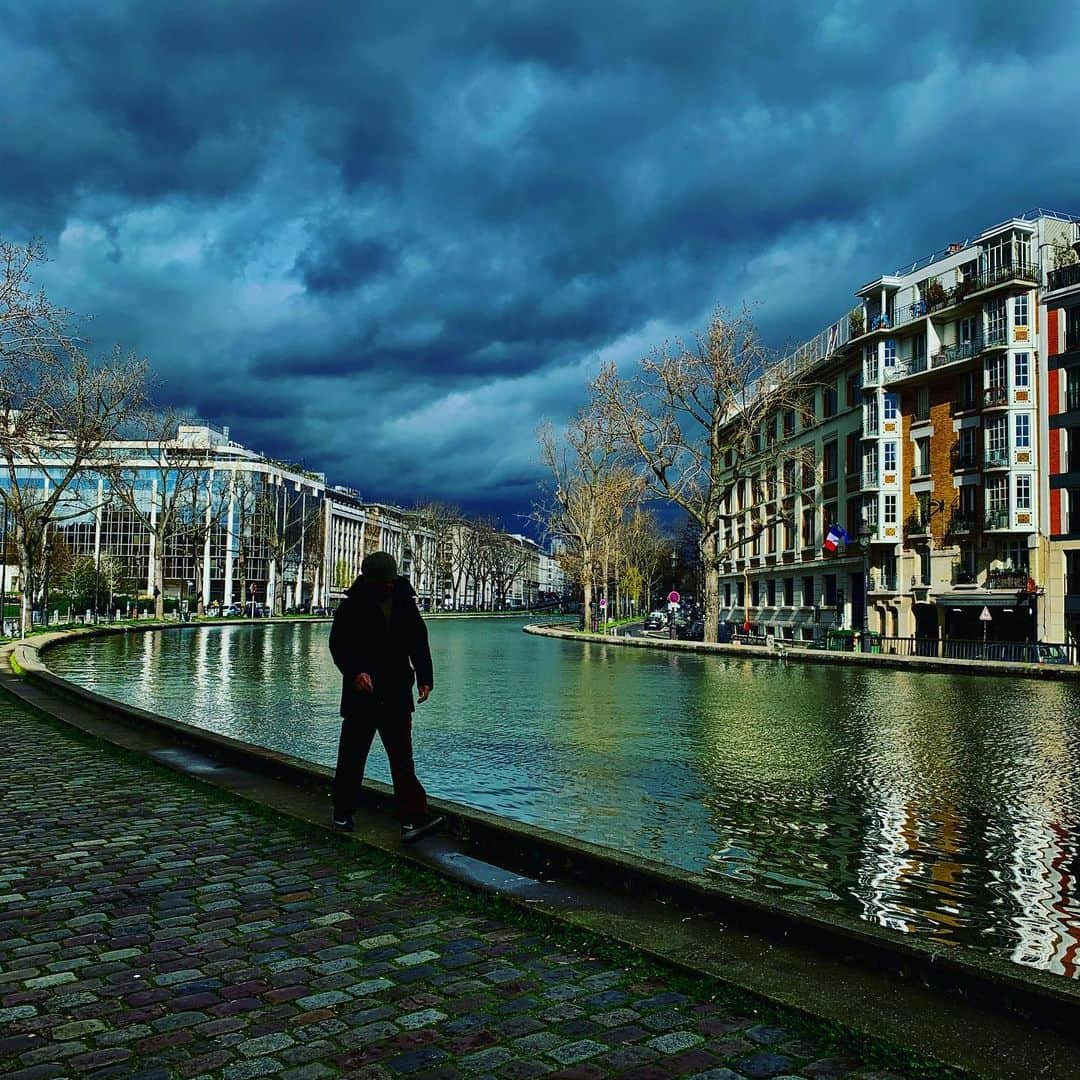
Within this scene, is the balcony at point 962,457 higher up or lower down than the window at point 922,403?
lower down

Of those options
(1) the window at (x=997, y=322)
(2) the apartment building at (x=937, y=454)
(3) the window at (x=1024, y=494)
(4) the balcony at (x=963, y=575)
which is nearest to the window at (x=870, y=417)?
(2) the apartment building at (x=937, y=454)

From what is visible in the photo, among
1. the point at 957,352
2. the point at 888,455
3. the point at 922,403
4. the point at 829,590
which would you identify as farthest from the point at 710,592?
the point at 957,352

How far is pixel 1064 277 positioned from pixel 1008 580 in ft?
40.2

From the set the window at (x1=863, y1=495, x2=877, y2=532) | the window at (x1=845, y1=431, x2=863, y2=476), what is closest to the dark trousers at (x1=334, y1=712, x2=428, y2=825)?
the window at (x1=863, y1=495, x2=877, y2=532)

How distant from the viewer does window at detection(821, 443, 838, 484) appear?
55.1 meters

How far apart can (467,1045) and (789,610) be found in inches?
2329

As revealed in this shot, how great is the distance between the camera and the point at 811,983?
13.6 ft

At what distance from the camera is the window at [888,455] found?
158ft

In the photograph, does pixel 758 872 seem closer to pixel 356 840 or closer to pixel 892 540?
pixel 356 840

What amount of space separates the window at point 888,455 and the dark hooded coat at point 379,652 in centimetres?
4504

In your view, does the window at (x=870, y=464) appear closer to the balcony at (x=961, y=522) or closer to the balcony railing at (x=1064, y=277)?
the balcony at (x=961, y=522)

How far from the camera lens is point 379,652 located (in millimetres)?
6707

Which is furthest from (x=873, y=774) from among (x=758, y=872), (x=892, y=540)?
(x=892, y=540)

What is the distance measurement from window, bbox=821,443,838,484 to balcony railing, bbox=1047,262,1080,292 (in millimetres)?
→ 15725
